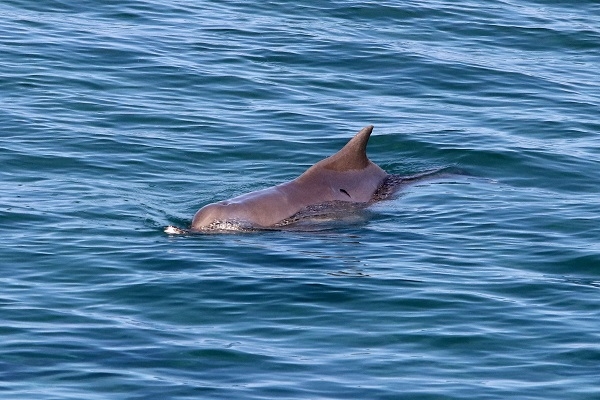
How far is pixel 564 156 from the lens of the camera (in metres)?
19.0

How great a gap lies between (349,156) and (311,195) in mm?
979

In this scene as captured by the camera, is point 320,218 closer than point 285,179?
Yes

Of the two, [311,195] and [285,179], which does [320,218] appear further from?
[285,179]

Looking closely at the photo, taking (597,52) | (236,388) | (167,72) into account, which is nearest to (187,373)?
(236,388)

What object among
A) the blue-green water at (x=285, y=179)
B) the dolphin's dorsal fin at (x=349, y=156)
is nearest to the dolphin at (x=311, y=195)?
the dolphin's dorsal fin at (x=349, y=156)

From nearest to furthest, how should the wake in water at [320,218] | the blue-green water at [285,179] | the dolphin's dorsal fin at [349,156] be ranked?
1. the blue-green water at [285,179]
2. the wake in water at [320,218]
3. the dolphin's dorsal fin at [349,156]

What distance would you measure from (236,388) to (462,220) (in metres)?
6.02

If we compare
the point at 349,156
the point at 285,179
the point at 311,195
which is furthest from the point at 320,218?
the point at 285,179

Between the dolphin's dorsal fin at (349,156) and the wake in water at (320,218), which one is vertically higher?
the dolphin's dorsal fin at (349,156)

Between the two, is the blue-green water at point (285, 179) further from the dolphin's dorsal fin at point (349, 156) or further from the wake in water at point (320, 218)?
the dolphin's dorsal fin at point (349, 156)

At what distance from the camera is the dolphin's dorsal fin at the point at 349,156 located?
1644 centimetres

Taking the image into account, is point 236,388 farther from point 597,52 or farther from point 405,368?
point 597,52

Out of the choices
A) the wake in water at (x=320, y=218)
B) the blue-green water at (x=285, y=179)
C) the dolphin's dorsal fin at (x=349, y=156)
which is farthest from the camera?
the dolphin's dorsal fin at (x=349, y=156)

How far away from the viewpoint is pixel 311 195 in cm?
1591
